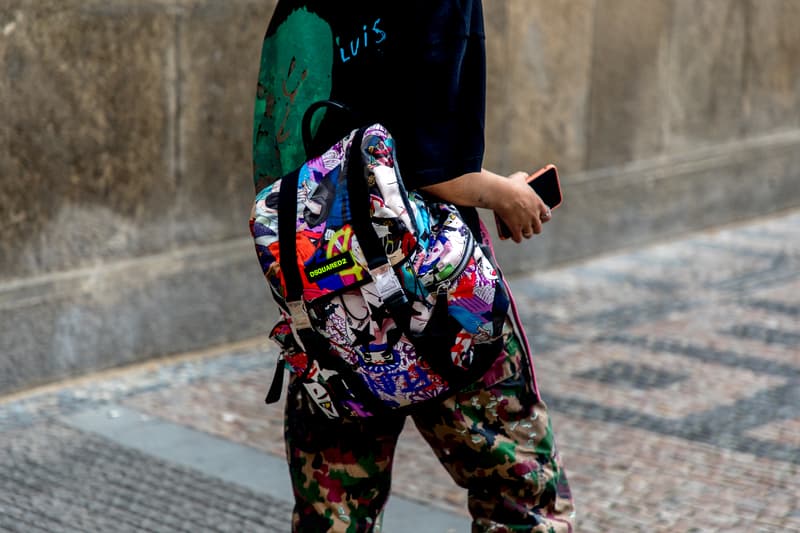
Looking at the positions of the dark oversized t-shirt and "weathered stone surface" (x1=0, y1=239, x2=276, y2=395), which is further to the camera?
"weathered stone surface" (x1=0, y1=239, x2=276, y2=395)

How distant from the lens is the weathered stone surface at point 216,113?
5250 mm

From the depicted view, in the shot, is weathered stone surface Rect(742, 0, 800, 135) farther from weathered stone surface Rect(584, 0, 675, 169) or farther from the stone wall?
the stone wall

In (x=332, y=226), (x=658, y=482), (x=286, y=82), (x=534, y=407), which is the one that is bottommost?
(x=658, y=482)

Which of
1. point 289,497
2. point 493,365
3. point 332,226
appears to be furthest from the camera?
point 289,497

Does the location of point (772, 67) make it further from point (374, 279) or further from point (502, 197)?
point (374, 279)

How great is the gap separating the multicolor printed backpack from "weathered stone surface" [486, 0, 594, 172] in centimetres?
454

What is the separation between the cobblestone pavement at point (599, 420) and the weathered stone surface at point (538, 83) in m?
0.74

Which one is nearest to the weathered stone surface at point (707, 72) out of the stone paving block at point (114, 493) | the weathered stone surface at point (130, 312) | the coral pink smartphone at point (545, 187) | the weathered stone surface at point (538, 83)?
the weathered stone surface at point (538, 83)

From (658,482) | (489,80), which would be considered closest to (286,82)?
(658,482)

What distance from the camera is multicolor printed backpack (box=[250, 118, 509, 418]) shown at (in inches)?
81.7

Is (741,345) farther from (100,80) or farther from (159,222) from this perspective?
(100,80)

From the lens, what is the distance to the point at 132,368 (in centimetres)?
514

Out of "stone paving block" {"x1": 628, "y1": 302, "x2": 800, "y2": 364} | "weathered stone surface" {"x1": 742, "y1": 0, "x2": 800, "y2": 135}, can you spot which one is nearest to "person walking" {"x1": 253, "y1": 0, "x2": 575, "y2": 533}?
"stone paving block" {"x1": 628, "y1": 302, "x2": 800, "y2": 364}

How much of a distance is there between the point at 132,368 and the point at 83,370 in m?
0.22
